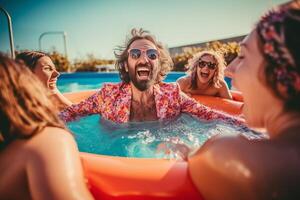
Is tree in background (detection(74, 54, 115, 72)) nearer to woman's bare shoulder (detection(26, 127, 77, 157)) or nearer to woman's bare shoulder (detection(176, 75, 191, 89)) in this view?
woman's bare shoulder (detection(176, 75, 191, 89))

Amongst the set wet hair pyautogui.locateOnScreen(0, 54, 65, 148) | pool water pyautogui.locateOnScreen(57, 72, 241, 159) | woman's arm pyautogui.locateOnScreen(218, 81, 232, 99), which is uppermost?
wet hair pyautogui.locateOnScreen(0, 54, 65, 148)

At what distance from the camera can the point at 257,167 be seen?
3.59 ft

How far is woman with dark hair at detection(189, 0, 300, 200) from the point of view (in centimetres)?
109

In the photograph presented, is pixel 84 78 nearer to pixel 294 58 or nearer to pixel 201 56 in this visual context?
pixel 201 56

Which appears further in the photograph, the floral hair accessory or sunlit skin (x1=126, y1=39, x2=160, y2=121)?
sunlit skin (x1=126, y1=39, x2=160, y2=121)

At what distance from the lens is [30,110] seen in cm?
124

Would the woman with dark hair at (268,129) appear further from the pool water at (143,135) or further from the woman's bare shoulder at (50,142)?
the pool water at (143,135)

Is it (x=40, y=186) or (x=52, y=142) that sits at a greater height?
(x=52, y=142)

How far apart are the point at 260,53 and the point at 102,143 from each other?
2910 millimetres

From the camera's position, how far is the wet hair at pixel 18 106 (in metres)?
1.19

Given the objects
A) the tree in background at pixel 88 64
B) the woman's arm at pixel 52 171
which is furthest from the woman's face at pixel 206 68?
the tree in background at pixel 88 64

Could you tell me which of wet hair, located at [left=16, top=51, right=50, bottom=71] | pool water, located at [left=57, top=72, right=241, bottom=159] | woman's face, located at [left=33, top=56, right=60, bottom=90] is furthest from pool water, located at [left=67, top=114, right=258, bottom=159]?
wet hair, located at [left=16, top=51, right=50, bottom=71]

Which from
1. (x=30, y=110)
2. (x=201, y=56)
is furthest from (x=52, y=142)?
(x=201, y=56)

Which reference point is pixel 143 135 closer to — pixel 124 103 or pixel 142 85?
pixel 124 103
